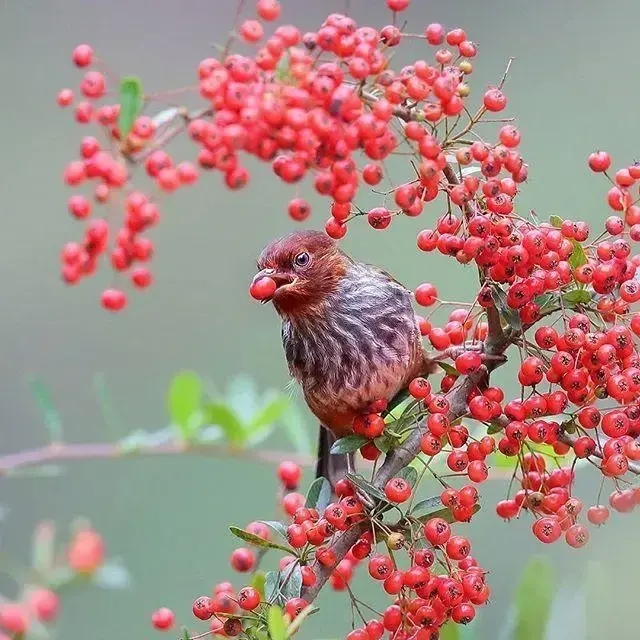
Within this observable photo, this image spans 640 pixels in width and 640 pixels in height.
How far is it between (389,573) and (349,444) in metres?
0.37

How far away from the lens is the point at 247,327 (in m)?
5.59

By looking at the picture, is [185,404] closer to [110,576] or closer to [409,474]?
[110,576]

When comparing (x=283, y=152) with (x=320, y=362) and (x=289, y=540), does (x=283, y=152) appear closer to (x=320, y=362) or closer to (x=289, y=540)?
(x=289, y=540)

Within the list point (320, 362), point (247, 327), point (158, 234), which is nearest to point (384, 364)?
point (320, 362)

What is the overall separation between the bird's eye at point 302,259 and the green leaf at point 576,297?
0.93 m

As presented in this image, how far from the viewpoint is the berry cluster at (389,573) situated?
71.0 inches

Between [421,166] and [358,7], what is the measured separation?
446cm

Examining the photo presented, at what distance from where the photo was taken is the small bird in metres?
2.59

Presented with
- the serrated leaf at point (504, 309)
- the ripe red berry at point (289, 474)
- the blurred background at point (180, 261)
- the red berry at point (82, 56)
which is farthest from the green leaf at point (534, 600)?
the blurred background at point (180, 261)

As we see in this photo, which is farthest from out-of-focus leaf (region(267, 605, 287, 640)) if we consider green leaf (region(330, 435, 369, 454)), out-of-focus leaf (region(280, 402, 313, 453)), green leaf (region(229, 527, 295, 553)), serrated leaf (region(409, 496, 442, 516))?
out-of-focus leaf (region(280, 402, 313, 453))

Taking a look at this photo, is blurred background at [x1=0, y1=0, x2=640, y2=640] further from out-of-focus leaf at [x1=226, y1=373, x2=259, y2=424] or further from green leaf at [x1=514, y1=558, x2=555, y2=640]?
green leaf at [x1=514, y1=558, x2=555, y2=640]

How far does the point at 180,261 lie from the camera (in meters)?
5.80

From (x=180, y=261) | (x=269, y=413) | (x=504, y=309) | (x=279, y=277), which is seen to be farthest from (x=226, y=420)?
(x=180, y=261)

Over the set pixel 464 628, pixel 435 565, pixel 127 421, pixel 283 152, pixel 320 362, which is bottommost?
pixel 127 421
